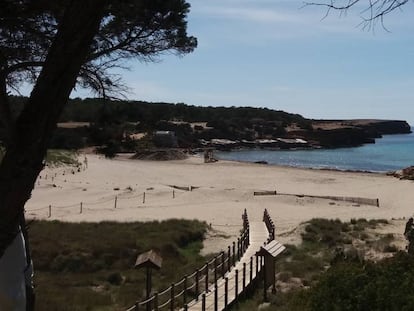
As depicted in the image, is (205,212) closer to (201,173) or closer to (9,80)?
(9,80)

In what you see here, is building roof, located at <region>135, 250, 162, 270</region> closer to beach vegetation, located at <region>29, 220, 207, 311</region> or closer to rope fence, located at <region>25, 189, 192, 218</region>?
beach vegetation, located at <region>29, 220, 207, 311</region>

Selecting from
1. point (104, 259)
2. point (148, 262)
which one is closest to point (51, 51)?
point (148, 262)

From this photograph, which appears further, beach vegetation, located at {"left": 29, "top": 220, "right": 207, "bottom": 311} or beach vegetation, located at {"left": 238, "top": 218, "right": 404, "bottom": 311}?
beach vegetation, located at {"left": 29, "top": 220, "right": 207, "bottom": 311}

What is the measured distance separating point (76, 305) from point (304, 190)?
3720 cm

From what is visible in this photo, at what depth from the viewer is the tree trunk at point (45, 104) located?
381 cm

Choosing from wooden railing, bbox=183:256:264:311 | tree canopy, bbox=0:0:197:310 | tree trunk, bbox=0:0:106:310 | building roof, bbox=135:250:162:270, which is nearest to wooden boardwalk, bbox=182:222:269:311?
wooden railing, bbox=183:256:264:311

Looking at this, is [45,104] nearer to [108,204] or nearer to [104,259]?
[104,259]

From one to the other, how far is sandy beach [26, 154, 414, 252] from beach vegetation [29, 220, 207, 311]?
5.70 feet

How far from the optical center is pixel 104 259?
19.9m

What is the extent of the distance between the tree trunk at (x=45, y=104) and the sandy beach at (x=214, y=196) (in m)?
19.0

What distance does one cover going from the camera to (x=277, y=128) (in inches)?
6078

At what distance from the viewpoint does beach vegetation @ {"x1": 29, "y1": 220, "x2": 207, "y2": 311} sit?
47.5 ft

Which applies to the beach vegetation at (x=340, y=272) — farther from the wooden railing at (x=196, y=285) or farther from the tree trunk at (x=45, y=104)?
the tree trunk at (x=45, y=104)

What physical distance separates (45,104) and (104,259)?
54.5 ft
